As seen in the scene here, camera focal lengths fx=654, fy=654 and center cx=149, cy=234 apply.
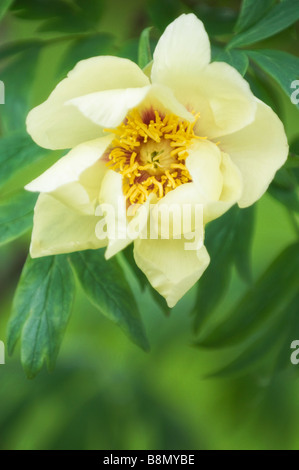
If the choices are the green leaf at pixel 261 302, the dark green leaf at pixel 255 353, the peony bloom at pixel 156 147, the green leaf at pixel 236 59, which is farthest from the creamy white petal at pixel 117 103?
the dark green leaf at pixel 255 353

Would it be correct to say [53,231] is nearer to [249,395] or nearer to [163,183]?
[163,183]

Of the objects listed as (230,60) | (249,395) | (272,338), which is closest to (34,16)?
(230,60)

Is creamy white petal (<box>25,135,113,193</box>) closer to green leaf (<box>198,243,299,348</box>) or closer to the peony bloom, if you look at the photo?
the peony bloom

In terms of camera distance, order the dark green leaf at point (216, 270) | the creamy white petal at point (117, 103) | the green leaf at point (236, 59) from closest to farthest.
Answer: the creamy white petal at point (117, 103) → the green leaf at point (236, 59) → the dark green leaf at point (216, 270)

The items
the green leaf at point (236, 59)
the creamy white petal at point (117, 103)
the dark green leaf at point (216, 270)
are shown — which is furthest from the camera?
the dark green leaf at point (216, 270)

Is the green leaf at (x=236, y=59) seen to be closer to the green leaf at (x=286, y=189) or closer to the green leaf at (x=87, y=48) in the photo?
the green leaf at (x=286, y=189)

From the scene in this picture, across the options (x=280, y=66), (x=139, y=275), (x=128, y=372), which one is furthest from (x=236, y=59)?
(x=128, y=372)

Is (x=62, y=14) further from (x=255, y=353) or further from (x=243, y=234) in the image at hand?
(x=255, y=353)
